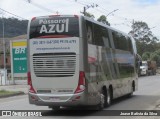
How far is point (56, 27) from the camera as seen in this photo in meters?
15.7

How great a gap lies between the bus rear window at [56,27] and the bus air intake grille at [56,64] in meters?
0.72

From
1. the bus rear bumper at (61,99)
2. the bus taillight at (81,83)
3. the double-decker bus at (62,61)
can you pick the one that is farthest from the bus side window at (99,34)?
the bus rear bumper at (61,99)

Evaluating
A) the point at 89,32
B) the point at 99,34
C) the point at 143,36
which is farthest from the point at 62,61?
the point at 143,36

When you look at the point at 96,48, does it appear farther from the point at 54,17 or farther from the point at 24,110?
the point at 24,110

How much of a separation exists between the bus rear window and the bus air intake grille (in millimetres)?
725

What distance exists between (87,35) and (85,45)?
1.49 feet

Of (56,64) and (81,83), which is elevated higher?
(56,64)

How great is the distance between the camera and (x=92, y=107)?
694 inches

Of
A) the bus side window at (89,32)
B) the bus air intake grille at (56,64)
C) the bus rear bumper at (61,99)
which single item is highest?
the bus side window at (89,32)

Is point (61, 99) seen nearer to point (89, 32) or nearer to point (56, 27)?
point (56, 27)

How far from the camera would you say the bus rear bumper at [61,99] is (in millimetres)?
15281

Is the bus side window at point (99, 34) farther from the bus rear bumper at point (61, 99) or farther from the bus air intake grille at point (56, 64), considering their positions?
the bus rear bumper at point (61, 99)

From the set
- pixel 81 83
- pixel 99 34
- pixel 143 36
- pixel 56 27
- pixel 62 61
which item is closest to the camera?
pixel 81 83

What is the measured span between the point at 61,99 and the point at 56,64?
4.06 ft
